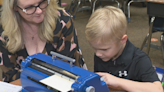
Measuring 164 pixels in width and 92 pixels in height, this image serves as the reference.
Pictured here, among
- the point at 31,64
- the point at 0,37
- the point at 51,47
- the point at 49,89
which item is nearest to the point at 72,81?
the point at 49,89

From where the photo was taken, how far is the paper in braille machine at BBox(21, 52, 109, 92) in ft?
2.77

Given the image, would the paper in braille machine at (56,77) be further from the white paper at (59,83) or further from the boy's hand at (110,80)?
the boy's hand at (110,80)

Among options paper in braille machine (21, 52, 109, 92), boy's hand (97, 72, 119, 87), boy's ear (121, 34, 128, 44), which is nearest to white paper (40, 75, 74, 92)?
paper in braille machine (21, 52, 109, 92)

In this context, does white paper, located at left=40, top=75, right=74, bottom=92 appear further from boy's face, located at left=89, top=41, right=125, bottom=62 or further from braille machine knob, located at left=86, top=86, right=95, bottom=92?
boy's face, located at left=89, top=41, right=125, bottom=62

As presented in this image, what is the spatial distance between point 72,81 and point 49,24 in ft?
2.55

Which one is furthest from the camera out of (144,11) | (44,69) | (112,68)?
(144,11)

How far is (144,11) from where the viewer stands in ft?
17.6

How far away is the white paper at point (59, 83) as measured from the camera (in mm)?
841

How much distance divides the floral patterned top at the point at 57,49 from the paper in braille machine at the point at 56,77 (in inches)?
17.7

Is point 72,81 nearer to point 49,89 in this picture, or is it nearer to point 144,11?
point 49,89

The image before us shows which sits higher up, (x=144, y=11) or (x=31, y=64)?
(x=31, y=64)

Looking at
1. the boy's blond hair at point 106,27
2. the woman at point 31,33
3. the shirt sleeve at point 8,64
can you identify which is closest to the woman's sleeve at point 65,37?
the woman at point 31,33

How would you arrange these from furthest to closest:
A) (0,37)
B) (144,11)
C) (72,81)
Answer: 1. (144,11)
2. (0,37)
3. (72,81)

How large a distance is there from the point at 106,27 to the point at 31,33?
0.71 meters
